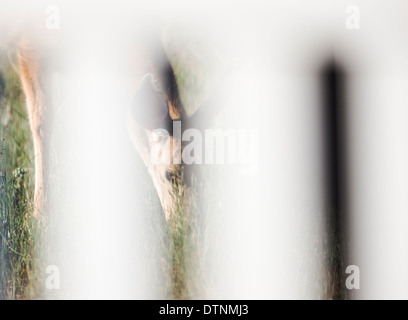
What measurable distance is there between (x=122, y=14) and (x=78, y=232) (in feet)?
1.93

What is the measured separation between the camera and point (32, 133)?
1.04 meters

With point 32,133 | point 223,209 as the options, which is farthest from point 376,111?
point 32,133

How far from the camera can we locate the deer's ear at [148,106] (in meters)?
1.02

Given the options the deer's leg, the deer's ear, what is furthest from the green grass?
the deer's ear

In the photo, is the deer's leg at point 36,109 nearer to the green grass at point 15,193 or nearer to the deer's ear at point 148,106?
the green grass at point 15,193

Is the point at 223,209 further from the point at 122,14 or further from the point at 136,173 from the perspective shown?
the point at 122,14

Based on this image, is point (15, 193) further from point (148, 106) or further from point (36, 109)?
point (148, 106)

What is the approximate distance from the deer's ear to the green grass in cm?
30

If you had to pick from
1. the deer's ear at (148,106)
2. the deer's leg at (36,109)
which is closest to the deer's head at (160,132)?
the deer's ear at (148,106)

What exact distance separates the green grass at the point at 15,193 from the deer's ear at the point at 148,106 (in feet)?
0.99

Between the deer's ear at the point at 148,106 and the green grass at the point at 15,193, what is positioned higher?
the deer's ear at the point at 148,106

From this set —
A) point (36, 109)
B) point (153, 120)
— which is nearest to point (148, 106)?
point (153, 120)

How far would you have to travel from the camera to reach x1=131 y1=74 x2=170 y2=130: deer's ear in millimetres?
1017
